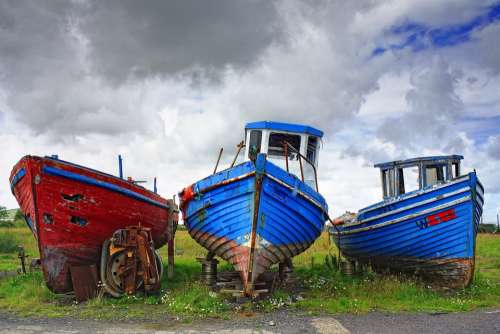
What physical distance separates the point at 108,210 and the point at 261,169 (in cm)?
390

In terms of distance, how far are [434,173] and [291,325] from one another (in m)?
7.11

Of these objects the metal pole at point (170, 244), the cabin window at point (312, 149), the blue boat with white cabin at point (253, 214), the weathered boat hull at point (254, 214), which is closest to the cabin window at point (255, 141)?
the cabin window at point (312, 149)

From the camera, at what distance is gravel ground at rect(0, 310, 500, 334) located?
6.82 meters

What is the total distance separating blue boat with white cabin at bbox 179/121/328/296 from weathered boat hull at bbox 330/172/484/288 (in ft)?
5.58

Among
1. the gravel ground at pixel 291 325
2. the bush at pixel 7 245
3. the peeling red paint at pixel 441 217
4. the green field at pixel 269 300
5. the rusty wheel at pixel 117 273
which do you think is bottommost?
the gravel ground at pixel 291 325

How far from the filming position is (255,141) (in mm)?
10938

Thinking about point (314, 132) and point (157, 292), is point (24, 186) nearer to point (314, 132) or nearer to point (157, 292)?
point (157, 292)

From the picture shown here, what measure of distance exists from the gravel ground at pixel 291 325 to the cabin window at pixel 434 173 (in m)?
4.82

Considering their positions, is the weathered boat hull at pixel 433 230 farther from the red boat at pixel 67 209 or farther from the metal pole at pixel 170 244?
the red boat at pixel 67 209

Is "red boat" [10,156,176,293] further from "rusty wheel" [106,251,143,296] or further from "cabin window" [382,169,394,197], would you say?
"cabin window" [382,169,394,197]

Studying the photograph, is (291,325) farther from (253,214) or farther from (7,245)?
(7,245)

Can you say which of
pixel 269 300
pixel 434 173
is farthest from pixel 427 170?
pixel 269 300

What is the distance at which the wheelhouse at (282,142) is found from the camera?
1076 centimetres

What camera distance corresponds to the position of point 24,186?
9906 mm
